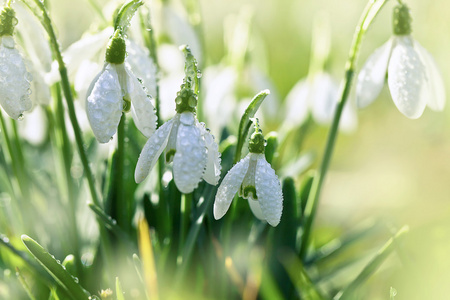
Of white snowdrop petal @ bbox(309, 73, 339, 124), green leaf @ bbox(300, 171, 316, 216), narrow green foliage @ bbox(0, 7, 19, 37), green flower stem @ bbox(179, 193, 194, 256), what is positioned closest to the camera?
narrow green foliage @ bbox(0, 7, 19, 37)

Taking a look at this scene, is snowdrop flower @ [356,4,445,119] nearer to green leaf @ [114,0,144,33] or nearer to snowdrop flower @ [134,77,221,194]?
snowdrop flower @ [134,77,221,194]

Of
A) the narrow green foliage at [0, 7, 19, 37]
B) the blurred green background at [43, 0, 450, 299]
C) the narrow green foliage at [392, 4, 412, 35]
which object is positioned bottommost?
the blurred green background at [43, 0, 450, 299]

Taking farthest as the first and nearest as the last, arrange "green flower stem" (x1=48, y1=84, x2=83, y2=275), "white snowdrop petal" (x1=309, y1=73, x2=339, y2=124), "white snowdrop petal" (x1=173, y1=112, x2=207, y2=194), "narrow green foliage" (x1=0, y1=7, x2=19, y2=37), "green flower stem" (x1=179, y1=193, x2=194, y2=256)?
"white snowdrop petal" (x1=309, y1=73, x2=339, y2=124), "green flower stem" (x1=48, y1=84, x2=83, y2=275), "green flower stem" (x1=179, y1=193, x2=194, y2=256), "narrow green foliage" (x1=0, y1=7, x2=19, y2=37), "white snowdrop petal" (x1=173, y1=112, x2=207, y2=194)

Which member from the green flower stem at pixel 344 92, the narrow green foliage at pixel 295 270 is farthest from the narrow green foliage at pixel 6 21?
the narrow green foliage at pixel 295 270

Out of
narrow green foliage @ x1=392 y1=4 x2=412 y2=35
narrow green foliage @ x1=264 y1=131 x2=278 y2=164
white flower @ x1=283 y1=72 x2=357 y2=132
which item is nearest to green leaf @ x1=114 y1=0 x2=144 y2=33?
narrow green foliage @ x1=264 y1=131 x2=278 y2=164

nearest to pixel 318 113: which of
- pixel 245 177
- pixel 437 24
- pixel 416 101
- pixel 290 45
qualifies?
pixel 416 101

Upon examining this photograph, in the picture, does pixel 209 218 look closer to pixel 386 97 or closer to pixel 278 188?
pixel 278 188

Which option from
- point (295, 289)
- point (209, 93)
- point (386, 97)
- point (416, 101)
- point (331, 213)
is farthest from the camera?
point (386, 97)

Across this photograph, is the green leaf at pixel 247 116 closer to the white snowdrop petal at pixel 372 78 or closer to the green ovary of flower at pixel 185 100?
the green ovary of flower at pixel 185 100
